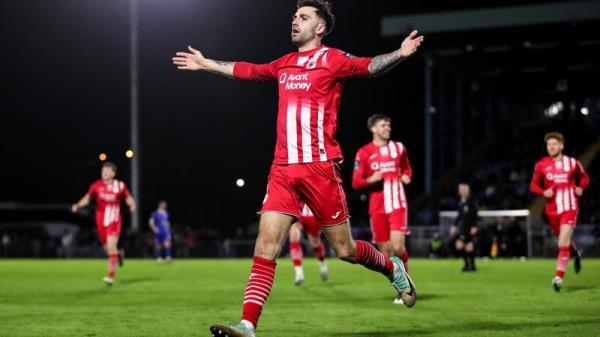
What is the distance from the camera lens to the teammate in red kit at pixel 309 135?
723cm

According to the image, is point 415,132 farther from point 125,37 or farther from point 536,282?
point 536,282

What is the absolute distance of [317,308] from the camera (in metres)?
11.5

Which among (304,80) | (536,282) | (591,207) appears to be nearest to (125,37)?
(591,207)

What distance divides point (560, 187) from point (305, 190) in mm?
8615

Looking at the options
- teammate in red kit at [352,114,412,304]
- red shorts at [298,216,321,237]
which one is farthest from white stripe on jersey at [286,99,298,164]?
red shorts at [298,216,321,237]

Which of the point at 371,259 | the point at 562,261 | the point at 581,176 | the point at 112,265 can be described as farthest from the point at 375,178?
the point at 112,265

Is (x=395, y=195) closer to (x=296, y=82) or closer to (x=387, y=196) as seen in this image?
(x=387, y=196)

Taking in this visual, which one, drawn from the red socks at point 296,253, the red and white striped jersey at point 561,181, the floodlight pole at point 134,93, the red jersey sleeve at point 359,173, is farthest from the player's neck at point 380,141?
the floodlight pole at point 134,93

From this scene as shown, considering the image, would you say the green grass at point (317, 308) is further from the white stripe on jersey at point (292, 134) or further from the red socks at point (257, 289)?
the white stripe on jersey at point (292, 134)

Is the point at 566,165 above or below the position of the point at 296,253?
above

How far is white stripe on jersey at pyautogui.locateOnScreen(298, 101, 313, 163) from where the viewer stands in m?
7.39

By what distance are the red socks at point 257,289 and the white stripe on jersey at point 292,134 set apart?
88 cm

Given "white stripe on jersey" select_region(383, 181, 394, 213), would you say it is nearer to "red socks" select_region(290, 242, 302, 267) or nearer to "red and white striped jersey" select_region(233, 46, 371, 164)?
"red socks" select_region(290, 242, 302, 267)

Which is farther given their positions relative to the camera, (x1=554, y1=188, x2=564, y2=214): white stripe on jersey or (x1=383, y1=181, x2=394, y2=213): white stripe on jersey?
(x1=554, y1=188, x2=564, y2=214): white stripe on jersey
